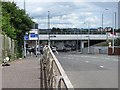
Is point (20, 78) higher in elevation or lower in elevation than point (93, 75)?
higher

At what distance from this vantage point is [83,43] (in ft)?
460

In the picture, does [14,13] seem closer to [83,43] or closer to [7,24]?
[7,24]

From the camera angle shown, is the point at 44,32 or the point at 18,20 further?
the point at 44,32

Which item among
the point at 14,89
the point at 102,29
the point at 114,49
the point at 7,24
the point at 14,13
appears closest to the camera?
the point at 14,89

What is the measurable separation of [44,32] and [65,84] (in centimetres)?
12314

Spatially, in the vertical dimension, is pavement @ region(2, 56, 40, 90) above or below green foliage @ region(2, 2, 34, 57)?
below

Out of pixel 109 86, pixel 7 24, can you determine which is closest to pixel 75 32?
pixel 7 24

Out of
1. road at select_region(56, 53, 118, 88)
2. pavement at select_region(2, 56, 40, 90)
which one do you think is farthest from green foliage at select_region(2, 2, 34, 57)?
pavement at select_region(2, 56, 40, 90)

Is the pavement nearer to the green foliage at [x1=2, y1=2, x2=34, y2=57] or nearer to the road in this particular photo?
the road

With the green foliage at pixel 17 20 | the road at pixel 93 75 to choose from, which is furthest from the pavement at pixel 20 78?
the green foliage at pixel 17 20

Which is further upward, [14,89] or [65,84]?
[65,84]

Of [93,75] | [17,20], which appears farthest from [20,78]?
[17,20]

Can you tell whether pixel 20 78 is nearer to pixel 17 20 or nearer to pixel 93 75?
pixel 93 75

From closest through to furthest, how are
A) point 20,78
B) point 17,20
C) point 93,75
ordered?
1. point 20,78
2. point 93,75
3. point 17,20
